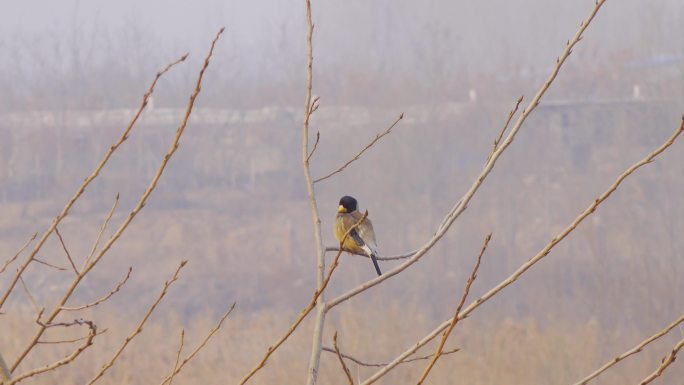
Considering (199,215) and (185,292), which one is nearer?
(185,292)

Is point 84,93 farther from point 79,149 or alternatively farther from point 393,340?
point 393,340

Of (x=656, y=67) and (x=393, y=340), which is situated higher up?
(x=656, y=67)

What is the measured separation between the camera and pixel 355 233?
3275 millimetres

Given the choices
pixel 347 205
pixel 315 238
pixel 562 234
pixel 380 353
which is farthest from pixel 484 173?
pixel 380 353

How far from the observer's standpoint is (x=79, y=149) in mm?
34812

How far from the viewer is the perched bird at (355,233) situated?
9.91ft

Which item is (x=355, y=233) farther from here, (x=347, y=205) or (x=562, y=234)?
(x=562, y=234)

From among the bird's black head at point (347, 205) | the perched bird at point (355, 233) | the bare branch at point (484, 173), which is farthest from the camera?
the bird's black head at point (347, 205)

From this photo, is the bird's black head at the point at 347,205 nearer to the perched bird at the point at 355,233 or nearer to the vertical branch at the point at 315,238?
the perched bird at the point at 355,233

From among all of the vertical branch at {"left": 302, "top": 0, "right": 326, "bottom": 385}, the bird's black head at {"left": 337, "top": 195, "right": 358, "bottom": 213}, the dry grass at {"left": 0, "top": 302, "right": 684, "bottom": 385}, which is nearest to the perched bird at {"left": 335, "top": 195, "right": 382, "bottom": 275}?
the bird's black head at {"left": 337, "top": 195, "right": 358, "bottom": 213}

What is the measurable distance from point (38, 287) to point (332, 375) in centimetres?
1394

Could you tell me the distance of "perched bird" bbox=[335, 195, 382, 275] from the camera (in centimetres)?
302

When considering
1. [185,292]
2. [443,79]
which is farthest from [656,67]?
→ [185,292]

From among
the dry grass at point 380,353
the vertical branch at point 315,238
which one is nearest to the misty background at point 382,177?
the dry grass at point 380,353
